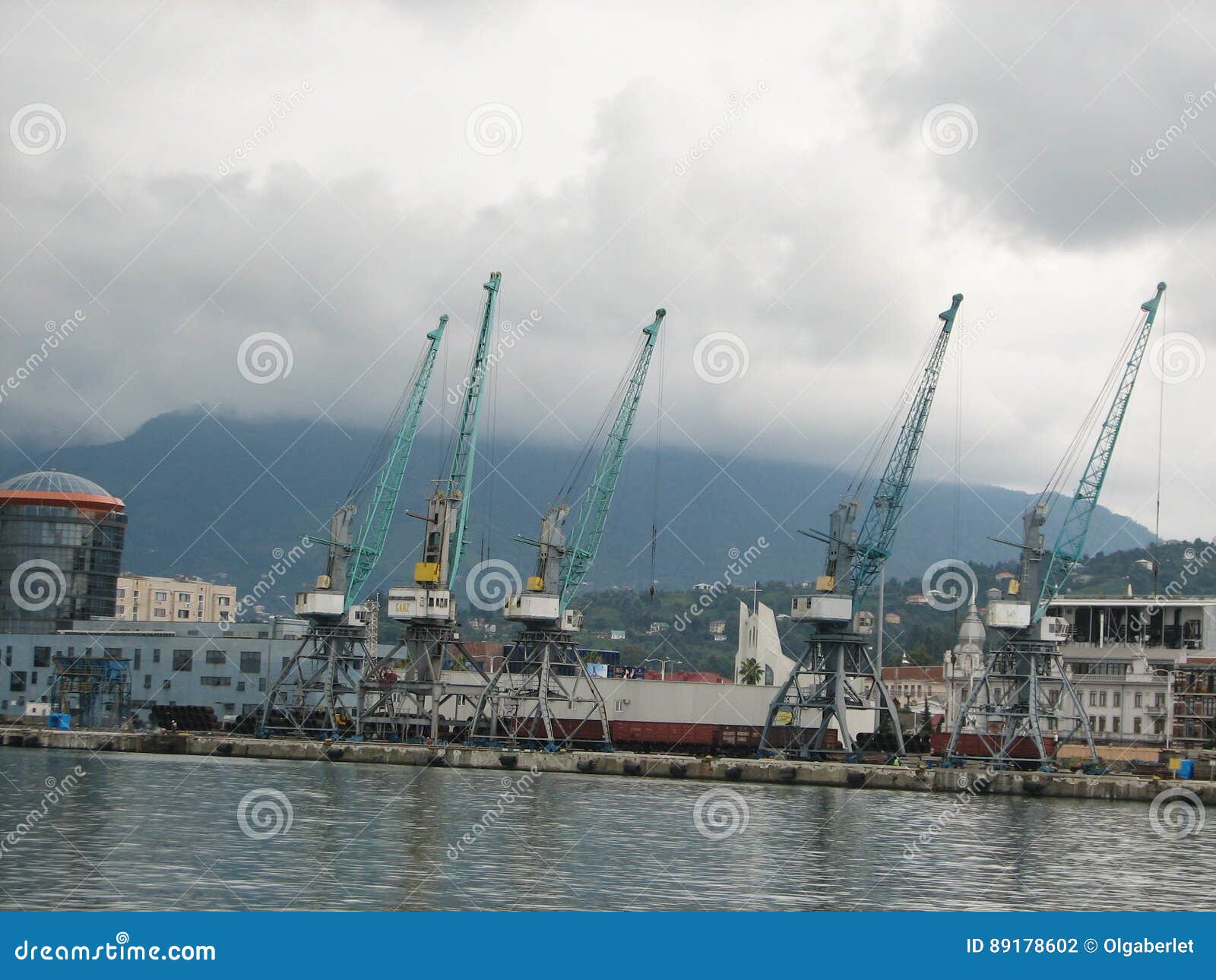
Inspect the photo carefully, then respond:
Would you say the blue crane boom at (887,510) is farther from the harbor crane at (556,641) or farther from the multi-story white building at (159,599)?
the multi-story white building at (159,599)

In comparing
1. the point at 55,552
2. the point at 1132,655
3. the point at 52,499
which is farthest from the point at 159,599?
the point at 1132,655

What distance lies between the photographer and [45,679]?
11625 centimetres

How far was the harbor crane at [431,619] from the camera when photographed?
10119 centimetres

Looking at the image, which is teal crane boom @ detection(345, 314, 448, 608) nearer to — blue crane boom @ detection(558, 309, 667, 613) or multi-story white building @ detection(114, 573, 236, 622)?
blue crane boom @ detection(558, 309, 667, 613)

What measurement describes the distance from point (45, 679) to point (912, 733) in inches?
2539

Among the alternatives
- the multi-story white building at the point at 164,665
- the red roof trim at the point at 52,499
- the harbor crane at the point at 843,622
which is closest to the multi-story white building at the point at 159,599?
the red roof trim at the point at 52,499

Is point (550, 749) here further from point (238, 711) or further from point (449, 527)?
point (238, 711)

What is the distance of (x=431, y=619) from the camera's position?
334ft

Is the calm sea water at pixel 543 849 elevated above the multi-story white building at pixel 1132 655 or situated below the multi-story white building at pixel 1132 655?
below

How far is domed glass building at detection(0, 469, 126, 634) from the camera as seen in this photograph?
141 meters

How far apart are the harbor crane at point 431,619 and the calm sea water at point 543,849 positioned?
2706cm

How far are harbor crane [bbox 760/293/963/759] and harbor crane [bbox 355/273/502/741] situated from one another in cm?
2113

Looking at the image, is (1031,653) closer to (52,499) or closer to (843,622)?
(843,622)

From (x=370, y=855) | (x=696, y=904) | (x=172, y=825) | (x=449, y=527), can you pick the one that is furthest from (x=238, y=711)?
(x=696, y=904)
